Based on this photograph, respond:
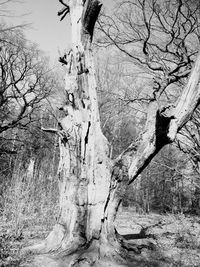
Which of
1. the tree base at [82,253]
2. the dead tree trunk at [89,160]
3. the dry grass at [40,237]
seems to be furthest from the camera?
the dry grass at [40,237]

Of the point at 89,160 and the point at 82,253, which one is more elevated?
the point at 89,160

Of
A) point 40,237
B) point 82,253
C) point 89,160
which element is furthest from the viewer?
point 40,237

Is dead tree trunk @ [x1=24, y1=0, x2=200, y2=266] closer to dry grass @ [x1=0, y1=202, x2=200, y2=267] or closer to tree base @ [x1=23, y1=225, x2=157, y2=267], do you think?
tree base @ [x1=23, y1=225, x2=157, y2=267]

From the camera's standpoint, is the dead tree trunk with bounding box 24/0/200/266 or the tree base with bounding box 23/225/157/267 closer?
the tree base with bounding box 23/225/157/267

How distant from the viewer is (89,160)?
3.46 metres

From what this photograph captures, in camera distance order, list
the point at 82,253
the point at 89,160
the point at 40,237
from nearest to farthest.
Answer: the point at 82,253
the point at 89,160
the point at 40,237

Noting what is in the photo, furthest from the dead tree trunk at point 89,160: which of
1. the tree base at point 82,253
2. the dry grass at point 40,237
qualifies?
the dry grass at point 40,237

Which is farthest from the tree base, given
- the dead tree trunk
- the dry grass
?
the dry grass

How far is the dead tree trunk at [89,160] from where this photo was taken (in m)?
3.24

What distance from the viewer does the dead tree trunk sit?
324 cm

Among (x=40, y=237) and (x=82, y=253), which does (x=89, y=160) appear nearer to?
(x=82, y=253)

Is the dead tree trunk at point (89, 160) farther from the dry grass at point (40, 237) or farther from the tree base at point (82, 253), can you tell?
the dry grass at point (40, 237)

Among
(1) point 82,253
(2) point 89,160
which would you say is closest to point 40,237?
(1) point 82,253

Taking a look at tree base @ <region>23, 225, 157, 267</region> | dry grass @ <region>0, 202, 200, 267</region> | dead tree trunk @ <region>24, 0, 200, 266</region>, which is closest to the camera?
tree base @ <region>23, 225, 157, 267</region>
